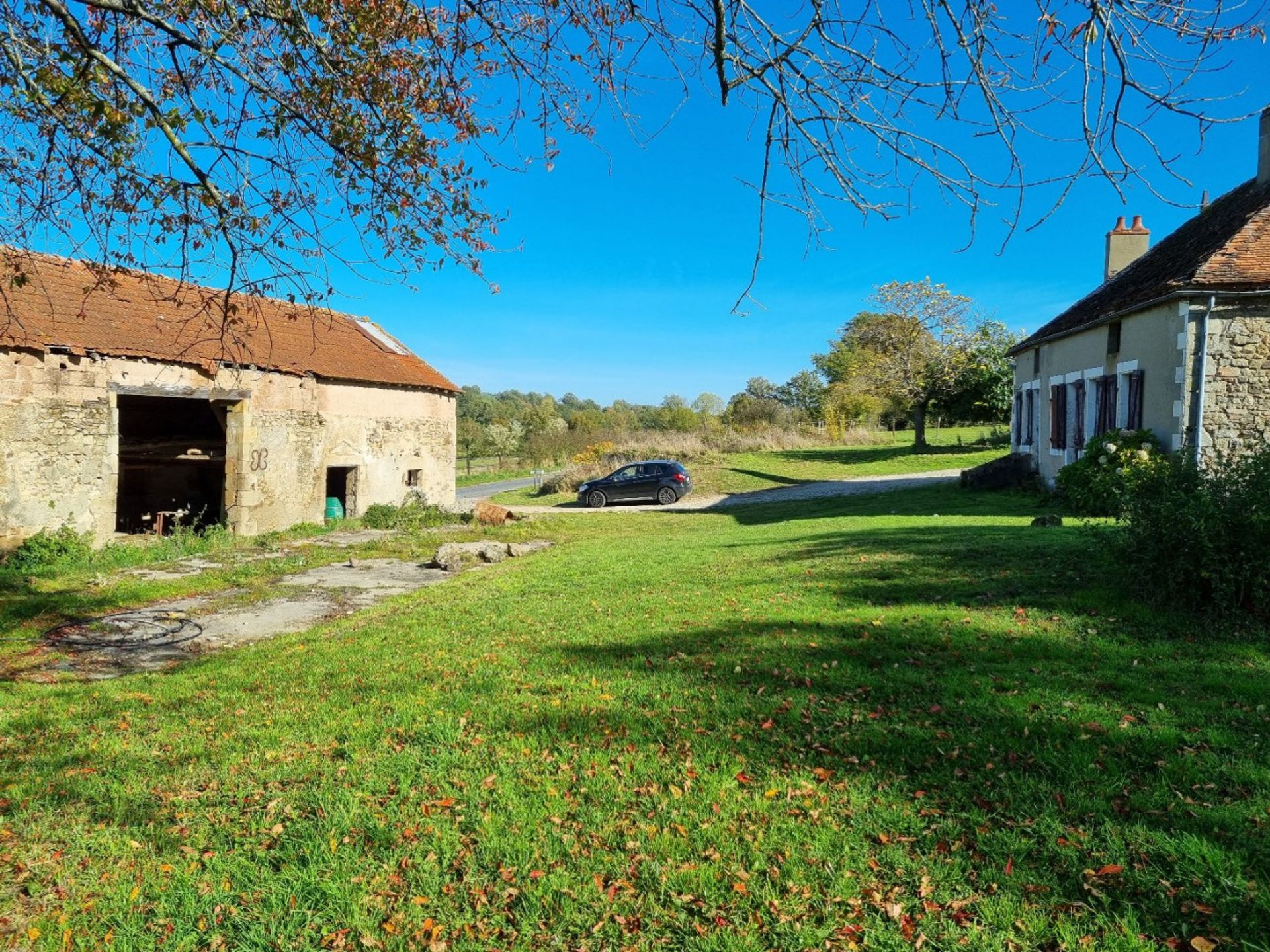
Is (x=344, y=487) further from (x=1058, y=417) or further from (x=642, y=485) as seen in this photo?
(x=1058, y=417)

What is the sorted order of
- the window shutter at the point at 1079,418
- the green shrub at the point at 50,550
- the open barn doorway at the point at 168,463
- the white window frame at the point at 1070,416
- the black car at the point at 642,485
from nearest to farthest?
the green shrub at the point at 50,550, the window shutter at the point at 1079,418, the white window frame at the point at 1070,416, the open barn doorway at the point at 168,463, the black car at the point at 642,485

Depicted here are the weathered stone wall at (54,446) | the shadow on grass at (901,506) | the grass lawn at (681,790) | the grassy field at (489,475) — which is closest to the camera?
the grass lawn at (681,790)

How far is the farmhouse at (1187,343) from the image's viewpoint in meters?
12.4

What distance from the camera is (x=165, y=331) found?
15.0m

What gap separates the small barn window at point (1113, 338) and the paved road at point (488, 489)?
2252 centimetres

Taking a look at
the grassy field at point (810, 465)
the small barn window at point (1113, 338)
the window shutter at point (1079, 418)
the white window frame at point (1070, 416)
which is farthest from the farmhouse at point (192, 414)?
the white window frame at point (1070, 416)

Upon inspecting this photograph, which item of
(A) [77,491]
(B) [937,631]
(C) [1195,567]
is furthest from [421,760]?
(A) [77,491]

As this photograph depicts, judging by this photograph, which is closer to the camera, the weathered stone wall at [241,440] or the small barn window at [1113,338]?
the weathered stone wall at [241,440]

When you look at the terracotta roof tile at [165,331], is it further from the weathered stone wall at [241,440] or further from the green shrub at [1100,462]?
the green shrub at [1100,462]

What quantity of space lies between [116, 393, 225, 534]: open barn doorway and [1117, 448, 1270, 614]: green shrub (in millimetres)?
18264

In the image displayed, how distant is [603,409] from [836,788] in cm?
9079

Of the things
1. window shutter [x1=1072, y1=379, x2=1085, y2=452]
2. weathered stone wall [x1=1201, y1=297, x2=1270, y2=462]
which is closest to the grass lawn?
weathered stone wall [x1=1201, y1=297, x2=1270, y2=462]

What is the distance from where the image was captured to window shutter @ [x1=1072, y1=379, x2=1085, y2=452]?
53.7 feet

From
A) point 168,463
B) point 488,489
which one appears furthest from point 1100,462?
point 488,489
